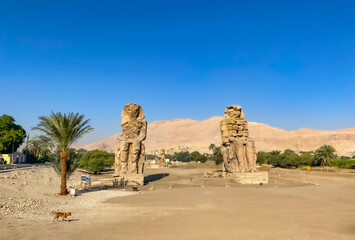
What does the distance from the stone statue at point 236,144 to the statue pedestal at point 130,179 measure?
9.60 m

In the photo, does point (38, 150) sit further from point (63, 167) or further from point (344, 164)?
point (344, 164)

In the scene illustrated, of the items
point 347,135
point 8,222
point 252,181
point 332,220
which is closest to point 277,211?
point 332,220

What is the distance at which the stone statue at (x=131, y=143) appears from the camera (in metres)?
21.2

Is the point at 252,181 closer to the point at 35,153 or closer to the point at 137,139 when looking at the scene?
the point at 137,139

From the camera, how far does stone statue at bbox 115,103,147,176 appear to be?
21.2m

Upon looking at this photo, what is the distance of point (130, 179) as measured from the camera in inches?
816

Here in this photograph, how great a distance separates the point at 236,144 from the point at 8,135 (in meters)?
34.9

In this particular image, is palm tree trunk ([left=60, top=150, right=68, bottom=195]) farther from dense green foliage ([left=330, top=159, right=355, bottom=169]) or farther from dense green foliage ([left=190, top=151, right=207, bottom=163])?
dense green foliage ([left=190, top=151, right=207, bottom=163])

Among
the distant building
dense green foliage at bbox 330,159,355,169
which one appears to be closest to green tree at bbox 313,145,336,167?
dense green foliage at bbox 330,159,355,169

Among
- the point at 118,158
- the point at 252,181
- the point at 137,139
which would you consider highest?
the point at 137,139

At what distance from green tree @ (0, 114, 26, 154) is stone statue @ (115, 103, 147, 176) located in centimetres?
2599

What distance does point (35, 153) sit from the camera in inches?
2127

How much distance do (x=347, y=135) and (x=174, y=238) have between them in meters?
163

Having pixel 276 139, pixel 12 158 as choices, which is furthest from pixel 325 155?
pixel 276 139
